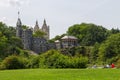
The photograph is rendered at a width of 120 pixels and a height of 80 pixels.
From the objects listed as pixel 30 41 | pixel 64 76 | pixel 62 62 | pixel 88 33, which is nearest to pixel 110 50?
pixel 62 62

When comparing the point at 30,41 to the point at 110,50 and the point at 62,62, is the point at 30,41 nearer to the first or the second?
the point at 110,50

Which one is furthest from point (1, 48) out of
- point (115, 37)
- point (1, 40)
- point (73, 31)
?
point (73, 31)

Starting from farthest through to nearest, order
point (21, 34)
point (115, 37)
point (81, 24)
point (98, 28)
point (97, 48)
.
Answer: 1. point (81, 24)
2. point (98, 28)
3. point (21, 34)
4. point (97, 48)
5. point (115, 37)

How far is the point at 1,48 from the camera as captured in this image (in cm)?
7944

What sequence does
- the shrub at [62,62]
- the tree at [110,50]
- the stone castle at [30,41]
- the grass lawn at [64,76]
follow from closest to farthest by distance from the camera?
the grass lawn at [64,76] < the shrub at [62,62] < the tree at [110,50] < the stone castle at [30,41]

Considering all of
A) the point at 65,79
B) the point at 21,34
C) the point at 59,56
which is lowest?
the point at 65,79

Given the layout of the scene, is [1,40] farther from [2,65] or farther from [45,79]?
[45,79]

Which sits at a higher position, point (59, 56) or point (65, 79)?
point (59, 56)

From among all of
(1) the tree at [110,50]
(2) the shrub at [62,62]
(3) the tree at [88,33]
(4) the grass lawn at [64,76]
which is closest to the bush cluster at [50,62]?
(2) the shrub at [62,62]

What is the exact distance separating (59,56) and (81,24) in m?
115

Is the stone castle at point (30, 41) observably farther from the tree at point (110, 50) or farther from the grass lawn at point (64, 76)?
the grass lawn at point (64, 76)

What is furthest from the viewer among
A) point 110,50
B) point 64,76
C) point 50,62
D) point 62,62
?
point 110,50

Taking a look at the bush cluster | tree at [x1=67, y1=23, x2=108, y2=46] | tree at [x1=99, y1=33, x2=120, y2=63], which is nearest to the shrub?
the bush cluster

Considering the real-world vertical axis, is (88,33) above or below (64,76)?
above
